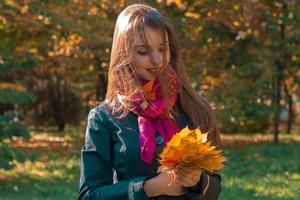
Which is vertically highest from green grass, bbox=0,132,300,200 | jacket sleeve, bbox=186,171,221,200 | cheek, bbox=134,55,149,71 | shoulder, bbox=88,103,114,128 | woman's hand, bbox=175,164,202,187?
cheek, bbox=134,55,149,71

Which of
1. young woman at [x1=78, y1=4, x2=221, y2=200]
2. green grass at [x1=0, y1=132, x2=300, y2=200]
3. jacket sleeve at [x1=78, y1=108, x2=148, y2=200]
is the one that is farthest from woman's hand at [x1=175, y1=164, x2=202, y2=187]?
green grass at [x1=0, y1=132, x2=300, y2=200]

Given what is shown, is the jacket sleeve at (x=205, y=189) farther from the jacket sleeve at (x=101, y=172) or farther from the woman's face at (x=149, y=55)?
the woman's face at (x=149, y=55)

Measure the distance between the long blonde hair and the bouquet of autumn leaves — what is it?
10.6 inches

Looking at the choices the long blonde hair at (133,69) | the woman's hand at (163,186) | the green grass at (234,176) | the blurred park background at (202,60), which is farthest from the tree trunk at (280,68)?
the woman's hand at (163,186)

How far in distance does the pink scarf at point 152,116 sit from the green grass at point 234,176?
6131 mm

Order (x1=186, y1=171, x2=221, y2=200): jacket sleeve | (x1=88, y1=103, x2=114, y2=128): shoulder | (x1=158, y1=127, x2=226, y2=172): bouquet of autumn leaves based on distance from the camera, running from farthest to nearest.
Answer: (x1=88, y1=103, x2=114, y2=128): shoulder < (x1=186, y1=171, x2=221, y2=200): jacket sleeve < (x1=158, y1=127, x2=226, y2=172): bouquet of autumn leaves

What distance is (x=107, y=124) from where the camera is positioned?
7.60 ft

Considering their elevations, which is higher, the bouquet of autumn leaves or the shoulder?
the shoulder

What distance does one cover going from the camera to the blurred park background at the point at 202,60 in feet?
34.2

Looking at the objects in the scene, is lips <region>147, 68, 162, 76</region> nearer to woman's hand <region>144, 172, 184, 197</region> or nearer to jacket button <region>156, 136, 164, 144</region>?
jacket button <region>156, 136, 164, 144</region>

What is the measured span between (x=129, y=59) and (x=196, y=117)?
30 centimetres

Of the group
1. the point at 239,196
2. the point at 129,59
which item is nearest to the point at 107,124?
the point at 129,59

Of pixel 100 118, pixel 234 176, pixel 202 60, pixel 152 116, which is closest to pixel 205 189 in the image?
pixel 152 116

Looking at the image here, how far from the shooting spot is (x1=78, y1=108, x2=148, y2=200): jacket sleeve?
2240 mm
